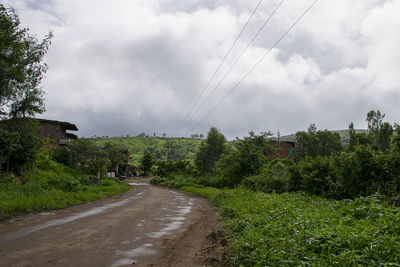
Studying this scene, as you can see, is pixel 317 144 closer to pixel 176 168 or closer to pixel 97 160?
pixel 176 168

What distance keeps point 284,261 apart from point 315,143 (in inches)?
2442

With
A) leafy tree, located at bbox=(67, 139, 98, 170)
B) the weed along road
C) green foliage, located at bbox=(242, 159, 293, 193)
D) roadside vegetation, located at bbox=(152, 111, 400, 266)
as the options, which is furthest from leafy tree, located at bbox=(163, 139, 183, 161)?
the weed along road

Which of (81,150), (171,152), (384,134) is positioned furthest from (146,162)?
(384,134)

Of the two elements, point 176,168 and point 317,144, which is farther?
point 317,144

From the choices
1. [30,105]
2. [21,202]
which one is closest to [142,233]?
[21,202]

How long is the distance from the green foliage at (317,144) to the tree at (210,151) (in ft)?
61.8

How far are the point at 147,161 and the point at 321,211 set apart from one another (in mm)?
75222

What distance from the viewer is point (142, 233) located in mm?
8023

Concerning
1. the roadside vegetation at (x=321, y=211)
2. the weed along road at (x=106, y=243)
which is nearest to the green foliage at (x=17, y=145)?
the weed along road at (x=106, y=243)

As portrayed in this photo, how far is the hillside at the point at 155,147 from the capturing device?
114 m

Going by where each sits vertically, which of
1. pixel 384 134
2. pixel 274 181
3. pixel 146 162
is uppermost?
pixel 384 134

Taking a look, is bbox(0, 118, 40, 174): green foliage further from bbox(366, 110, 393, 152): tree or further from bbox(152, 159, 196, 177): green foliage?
bbox(366, 110, 393, 152): tree

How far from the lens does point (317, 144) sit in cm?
6112

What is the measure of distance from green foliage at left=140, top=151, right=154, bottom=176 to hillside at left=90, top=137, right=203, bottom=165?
21799 millimetres
